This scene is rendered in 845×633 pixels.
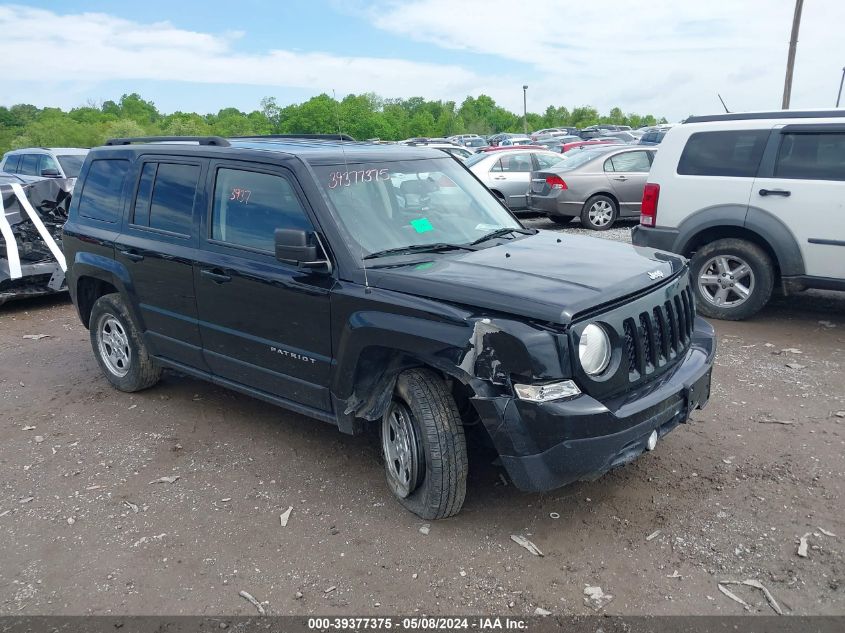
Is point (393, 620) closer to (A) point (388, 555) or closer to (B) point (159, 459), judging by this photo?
(A) point (388, 555)

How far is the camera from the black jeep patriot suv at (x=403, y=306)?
10.3ft

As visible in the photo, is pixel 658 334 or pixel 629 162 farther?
pixel 629 162

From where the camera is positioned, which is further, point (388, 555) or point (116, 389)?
point (116, 389)

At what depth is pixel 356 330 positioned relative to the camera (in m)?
3.62

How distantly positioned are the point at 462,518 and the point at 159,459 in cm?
210

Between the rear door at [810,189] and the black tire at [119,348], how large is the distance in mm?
5646

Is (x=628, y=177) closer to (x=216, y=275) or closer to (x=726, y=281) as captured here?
(x=726, y=281)

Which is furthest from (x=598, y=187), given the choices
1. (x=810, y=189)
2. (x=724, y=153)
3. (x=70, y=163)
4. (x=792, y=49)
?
(x=792, y=49)

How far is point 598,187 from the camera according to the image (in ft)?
41.8

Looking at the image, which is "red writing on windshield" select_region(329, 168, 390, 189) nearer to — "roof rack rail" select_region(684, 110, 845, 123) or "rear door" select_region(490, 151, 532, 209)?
"roof rack rail" select_region(684, 110, 845, 123)

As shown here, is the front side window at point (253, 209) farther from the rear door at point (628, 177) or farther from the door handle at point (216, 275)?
the rear door at point (628, 177)

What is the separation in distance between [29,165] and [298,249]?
1278cm

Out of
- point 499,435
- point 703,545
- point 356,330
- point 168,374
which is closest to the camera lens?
point 499,435

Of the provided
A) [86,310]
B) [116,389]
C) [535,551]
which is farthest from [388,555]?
[86,310]
